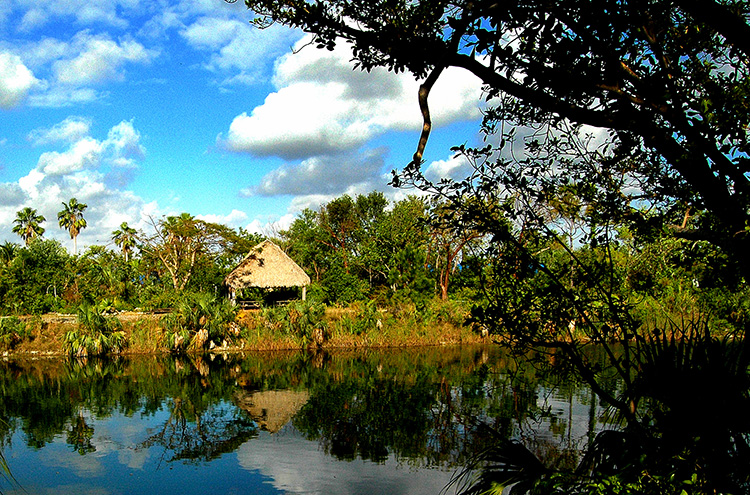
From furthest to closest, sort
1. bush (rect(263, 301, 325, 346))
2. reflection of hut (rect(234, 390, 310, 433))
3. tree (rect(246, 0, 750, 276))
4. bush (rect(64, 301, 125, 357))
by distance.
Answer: bush (rect(263, 301, 325, 346)), bush (rect(64, 301, 125, 357)), reflection of hut (rect(234, 390, 310, 433)), tree (rect(246, 0, 750, 276))

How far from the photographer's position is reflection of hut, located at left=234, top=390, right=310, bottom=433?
454 inches

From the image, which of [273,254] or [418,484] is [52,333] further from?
[418,484]

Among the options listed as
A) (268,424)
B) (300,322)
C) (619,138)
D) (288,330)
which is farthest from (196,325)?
(619,138)

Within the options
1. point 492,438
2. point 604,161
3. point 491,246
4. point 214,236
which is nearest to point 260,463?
point 492,438

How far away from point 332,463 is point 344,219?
26.3m

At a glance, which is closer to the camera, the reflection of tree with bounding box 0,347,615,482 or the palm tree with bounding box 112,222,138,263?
the reflection of tree with bounding box 0,347,615,482

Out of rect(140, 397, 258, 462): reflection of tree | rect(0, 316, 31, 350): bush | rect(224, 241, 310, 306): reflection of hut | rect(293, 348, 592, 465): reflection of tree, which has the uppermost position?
rect(224, 241, 310, 306): reflection of hut

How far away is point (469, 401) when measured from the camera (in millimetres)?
12734

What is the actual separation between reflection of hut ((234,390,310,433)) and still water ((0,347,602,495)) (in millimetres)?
37

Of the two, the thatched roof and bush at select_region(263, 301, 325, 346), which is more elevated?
the thatched roof

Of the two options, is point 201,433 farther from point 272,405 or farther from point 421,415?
point 421,415

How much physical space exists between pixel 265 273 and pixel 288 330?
5.87 m

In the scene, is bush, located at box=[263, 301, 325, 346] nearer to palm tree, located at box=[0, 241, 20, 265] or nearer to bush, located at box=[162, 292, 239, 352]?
bush, located at box=[162, 292, 239, 352]

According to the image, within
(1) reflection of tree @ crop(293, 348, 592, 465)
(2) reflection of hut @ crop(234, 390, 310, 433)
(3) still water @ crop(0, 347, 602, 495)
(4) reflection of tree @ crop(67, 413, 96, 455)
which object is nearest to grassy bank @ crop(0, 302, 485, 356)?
(3) still water @ crop(0, 347, 602, 495)
